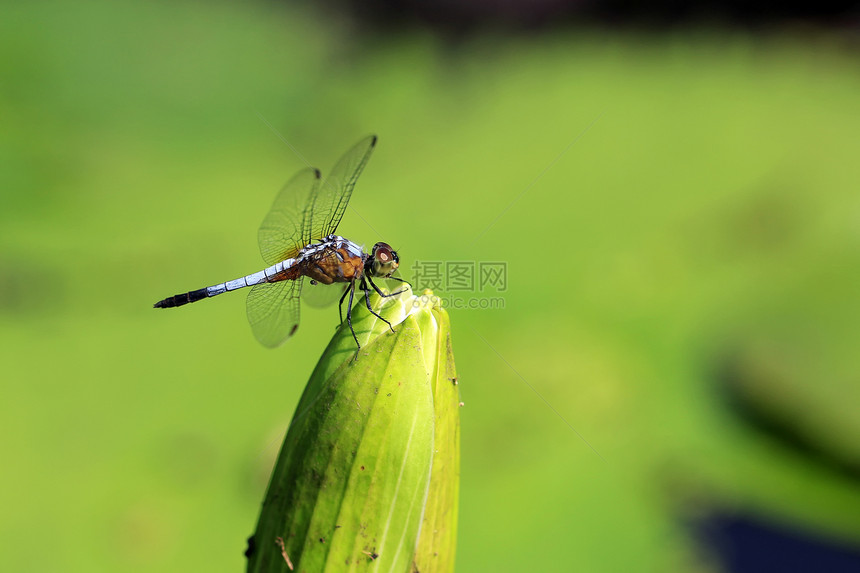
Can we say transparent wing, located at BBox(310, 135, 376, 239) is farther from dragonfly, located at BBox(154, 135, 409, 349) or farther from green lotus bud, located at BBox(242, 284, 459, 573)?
green lotus bud, located at BBox(242, 284, 459, 573)

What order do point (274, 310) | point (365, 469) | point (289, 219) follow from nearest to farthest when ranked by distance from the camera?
point (365, 469) → point (274, 310) → point (289, 219)

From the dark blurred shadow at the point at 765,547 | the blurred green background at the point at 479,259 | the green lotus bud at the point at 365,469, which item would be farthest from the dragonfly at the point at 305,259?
the dark blurred shadow at the point at 765,547

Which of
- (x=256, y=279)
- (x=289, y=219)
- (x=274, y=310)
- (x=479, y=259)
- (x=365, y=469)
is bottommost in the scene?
(x=365, y=469)

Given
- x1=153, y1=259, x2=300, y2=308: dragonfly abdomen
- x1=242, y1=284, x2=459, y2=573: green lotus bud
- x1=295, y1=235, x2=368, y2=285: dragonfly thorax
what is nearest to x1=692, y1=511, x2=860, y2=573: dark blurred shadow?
x1=242, y1=284, x2=459, y2=573: green lotus bud

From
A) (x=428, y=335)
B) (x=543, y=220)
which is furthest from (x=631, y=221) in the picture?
(x=428, y=335)

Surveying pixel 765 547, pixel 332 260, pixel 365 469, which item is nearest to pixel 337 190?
pixel 332 260

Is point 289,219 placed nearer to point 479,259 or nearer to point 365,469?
point 479,259

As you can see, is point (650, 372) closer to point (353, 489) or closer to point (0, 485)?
point (353, 489)
